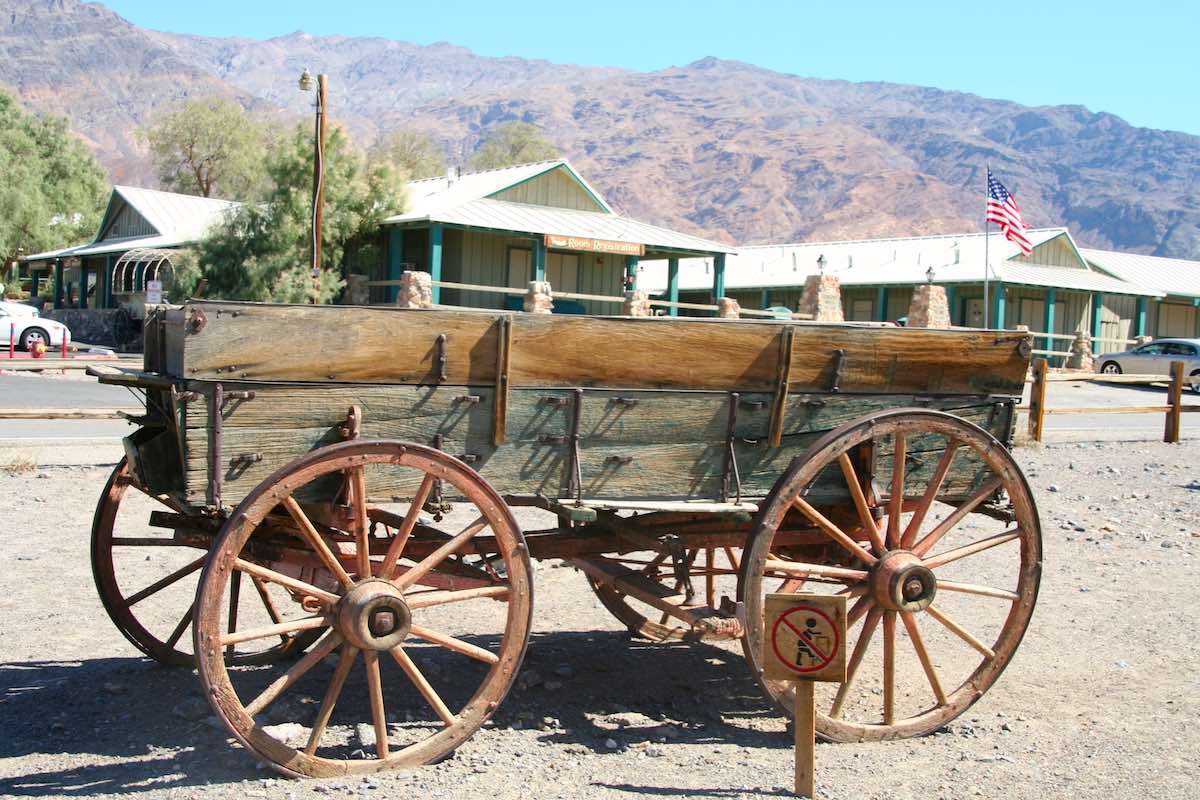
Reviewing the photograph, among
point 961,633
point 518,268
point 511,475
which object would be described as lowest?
point 961,633

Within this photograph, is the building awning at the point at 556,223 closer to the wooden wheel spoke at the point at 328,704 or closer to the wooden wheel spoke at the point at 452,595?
the wooden wheel spoke at the point at 452,595

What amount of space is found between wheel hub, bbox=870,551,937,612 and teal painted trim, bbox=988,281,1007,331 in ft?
95.4

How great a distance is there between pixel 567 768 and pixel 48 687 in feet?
7.15

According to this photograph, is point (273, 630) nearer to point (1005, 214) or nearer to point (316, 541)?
point (316, 541)

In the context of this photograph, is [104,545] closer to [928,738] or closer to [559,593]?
[559,593]

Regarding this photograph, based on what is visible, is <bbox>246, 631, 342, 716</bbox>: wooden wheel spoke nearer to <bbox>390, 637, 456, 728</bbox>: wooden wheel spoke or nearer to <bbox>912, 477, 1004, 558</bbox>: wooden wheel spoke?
<bbox>390, 637, 456, 728</bbox>: wooden wheel spoke

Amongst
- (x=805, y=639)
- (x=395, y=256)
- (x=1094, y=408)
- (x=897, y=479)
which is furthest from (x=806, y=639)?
(x=395, y=256)

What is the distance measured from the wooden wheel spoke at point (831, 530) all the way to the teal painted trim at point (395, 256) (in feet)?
75.1

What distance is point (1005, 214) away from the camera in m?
25.4

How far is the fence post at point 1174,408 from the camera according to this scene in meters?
15.1

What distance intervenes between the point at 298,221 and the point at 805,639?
24.2 meters

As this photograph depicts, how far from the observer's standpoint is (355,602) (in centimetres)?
366

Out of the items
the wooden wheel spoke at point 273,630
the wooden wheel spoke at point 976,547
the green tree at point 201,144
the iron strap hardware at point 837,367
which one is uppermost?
the green tree at point 201,144

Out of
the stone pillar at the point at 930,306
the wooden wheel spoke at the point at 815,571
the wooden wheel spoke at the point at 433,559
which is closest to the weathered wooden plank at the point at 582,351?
the wooden wheel spoke at the point at 433,559
